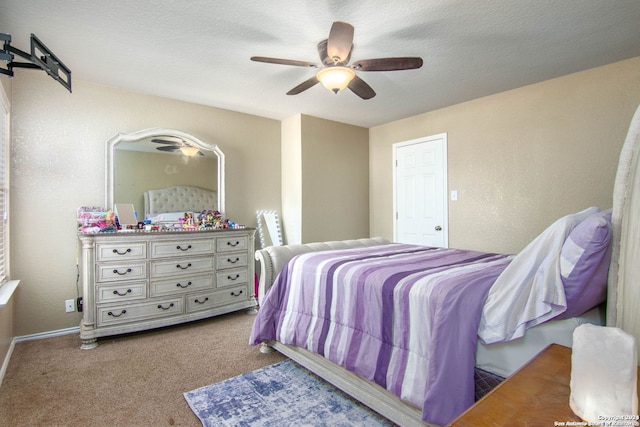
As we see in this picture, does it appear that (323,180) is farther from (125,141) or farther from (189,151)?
(125,141)

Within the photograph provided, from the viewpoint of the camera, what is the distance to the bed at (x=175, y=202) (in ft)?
11.4

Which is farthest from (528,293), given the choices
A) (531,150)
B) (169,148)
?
(169,148)

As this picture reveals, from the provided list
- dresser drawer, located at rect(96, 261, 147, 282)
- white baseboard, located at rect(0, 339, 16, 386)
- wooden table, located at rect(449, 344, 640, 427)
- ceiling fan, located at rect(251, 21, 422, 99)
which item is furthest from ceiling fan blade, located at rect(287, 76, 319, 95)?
white baseboard, located at rect(0, 339, 16, 386)

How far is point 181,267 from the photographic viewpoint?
3.25m

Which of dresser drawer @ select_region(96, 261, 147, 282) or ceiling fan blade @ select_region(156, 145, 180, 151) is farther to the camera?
ceiling fan blade @ select_region(156, 145, 180, 151)

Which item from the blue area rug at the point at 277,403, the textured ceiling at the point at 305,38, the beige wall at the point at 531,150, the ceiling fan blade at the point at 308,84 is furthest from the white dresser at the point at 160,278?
the beige wall at the point at 531,150

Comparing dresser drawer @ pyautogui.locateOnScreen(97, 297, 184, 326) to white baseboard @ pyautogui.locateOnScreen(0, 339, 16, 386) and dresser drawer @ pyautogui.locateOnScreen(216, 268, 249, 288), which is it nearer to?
dresser drawer @ pyautogui.locateOnScreen(216, 268, 249, 288)

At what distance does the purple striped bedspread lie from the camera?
1420 millimetres

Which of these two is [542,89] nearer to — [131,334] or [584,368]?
[584,368]

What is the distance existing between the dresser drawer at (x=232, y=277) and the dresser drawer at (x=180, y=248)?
0.93 ft

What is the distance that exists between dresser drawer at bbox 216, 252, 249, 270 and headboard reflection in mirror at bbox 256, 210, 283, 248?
0.72 metres

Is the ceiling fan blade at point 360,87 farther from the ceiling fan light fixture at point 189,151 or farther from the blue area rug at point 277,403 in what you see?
the blue area rug at point 277,403

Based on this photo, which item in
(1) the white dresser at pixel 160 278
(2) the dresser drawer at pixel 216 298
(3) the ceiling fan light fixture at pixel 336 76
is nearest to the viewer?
(3) the ceiling fan light fixture at pixel 336 76

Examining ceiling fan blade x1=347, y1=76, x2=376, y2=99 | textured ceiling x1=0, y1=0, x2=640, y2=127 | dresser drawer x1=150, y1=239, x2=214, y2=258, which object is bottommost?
dresser drawer x1=150, y1=239, x2=214, y2=258
